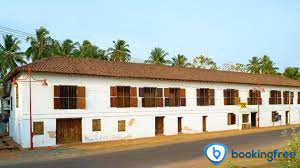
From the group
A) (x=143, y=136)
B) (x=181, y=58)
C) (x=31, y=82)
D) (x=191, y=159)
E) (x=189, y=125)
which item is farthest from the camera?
(x=181, y=58)

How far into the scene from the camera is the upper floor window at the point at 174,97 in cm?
3341

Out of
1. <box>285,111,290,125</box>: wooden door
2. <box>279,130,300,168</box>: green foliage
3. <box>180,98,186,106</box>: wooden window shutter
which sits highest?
<box>180,98,186,106</box>: wooden window shutter

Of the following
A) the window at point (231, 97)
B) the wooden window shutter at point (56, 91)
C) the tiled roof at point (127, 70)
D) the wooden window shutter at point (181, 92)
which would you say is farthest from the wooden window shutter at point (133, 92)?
the window at point (231, 97)

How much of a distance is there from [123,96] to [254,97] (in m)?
20.2

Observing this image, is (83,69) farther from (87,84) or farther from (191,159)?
(191,159)

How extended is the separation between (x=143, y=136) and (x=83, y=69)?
27.5 feet

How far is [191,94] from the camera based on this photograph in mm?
35469

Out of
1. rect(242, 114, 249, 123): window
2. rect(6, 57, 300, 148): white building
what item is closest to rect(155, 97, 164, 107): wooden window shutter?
rect(6, 57, 300, 148): white building

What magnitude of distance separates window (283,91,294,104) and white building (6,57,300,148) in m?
5.70

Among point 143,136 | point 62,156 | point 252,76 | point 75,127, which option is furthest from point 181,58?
point 62,156

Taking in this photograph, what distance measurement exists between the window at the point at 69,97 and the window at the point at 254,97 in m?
23.3

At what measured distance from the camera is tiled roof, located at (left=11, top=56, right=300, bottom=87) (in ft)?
88.8

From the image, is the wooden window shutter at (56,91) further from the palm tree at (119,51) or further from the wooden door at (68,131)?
the palm tree at (119,51)

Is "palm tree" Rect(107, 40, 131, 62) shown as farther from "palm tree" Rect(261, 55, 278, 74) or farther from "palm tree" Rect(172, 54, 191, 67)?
"palm tree" Rect(261, 55, 278, 74)
